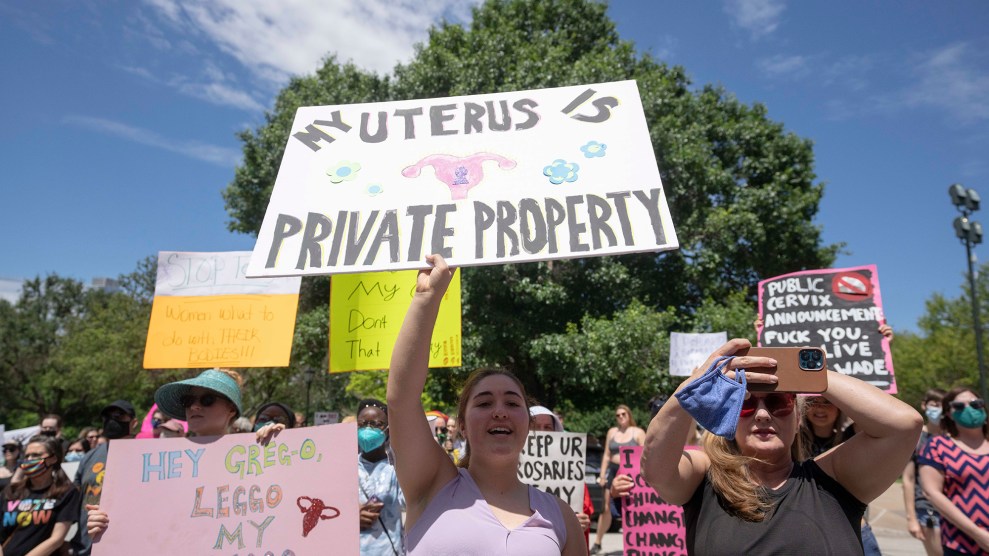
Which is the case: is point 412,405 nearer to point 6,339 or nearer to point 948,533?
point 948,533

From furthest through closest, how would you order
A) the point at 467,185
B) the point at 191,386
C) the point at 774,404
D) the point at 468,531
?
1. the point at 191,386
2. the point at 467,185
3. the point at 774,404
4. the point at 468,531

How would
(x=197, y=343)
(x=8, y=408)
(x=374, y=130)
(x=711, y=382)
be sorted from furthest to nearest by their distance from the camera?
1. (x=8, y=408)
2. (x=197, y=343)
3. (x=374, y=130)
4. (x=711, y=382)

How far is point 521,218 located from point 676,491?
117 centimetres

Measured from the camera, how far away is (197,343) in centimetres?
486

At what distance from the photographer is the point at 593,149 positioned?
284 cm

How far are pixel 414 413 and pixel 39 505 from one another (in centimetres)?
383

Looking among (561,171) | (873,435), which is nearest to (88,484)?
(561,171)

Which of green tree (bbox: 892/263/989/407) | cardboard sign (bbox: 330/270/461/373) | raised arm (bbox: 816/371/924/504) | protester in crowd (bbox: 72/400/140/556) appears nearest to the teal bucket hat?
protester in crowd (bbox: 72/400/140/556)

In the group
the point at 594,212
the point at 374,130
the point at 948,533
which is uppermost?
the point at 374,130

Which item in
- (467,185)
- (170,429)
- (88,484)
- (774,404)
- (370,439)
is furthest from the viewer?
(170,429)

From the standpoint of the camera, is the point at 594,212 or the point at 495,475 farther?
the point at 594,212

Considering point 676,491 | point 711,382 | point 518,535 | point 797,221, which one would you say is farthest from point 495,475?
point 797,221

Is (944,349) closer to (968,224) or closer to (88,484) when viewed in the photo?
(968,224)

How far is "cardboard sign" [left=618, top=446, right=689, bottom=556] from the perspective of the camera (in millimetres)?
4484
